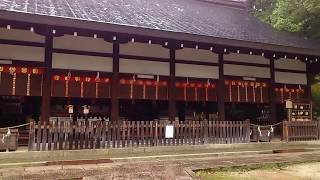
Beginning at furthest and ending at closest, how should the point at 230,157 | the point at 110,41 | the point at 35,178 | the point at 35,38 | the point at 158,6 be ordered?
the point at 158,6, the point at 110,41, the point at 35,38, the point at 230,157, the point at 35,178

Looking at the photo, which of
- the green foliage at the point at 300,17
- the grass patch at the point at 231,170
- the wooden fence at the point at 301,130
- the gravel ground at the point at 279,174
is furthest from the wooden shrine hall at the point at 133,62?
the gravel ground at the point at 279,174

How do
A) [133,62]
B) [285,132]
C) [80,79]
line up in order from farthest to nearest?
[285,132] → [133,62] → [80,79]

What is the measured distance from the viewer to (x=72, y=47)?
1302 cm

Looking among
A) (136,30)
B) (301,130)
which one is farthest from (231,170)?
(301,130)

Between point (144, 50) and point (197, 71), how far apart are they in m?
2.55

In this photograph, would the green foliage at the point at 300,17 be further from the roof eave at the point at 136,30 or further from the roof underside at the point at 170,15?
the roof eave at the point at 136,30

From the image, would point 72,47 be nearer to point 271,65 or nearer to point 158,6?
point 158,6

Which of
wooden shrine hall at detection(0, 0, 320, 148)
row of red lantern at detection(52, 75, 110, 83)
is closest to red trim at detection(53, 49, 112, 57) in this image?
wooden shrine hall at detection(0, 0, 320, 148)

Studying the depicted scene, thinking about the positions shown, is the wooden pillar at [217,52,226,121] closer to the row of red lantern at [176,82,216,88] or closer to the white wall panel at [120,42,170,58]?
the row of red lantern at [176,82,216,88]

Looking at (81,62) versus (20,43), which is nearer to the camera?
(20,43)

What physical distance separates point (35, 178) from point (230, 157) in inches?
252

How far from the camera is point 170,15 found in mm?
16938

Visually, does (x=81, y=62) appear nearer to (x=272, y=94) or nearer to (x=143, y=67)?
(x=143, y=67)

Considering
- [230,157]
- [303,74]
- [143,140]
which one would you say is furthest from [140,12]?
[303,74]
